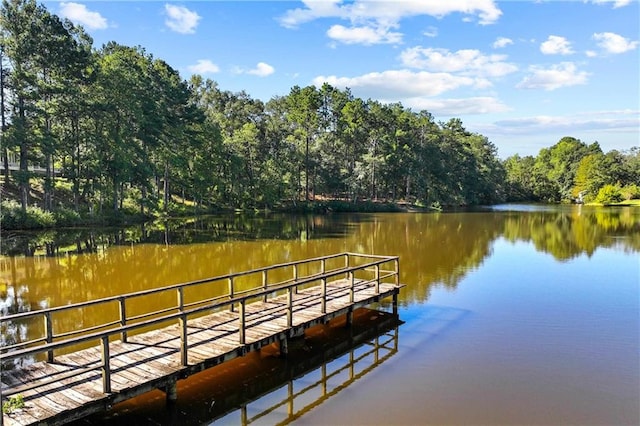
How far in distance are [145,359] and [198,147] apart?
146ft

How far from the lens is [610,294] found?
16766 millimetres

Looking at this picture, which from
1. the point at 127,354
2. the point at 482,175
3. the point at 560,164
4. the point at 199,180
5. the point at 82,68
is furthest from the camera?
the point at 560,164

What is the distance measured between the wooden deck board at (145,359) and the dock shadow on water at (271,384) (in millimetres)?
630

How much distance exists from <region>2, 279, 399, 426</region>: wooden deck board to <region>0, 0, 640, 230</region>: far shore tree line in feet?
83.3

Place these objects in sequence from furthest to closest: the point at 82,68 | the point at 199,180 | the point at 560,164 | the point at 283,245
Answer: the point at 560,164 → the point at 199,180 → the point at 82,68 → the point at 283,245

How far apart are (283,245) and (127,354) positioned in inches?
772

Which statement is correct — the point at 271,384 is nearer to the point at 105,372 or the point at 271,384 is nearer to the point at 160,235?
the point at 105,372

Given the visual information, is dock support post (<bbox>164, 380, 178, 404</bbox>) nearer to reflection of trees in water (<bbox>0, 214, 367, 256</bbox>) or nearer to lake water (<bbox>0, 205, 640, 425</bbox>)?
lake water (<bbox>0, 205, 640, 425</bbox>)

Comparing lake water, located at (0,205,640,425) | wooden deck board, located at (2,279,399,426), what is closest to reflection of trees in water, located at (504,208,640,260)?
lake water, located at (0,205,640,425)

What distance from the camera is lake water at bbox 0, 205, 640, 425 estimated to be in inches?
326

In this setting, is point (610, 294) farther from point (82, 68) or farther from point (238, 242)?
point (82, 68)

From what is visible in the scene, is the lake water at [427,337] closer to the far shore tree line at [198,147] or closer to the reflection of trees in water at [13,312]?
the reflection of trees in water at [13,312]

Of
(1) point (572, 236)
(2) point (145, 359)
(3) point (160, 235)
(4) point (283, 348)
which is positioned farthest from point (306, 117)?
(2) point (145, 359)

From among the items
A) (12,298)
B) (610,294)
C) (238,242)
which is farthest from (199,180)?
(610,294)
